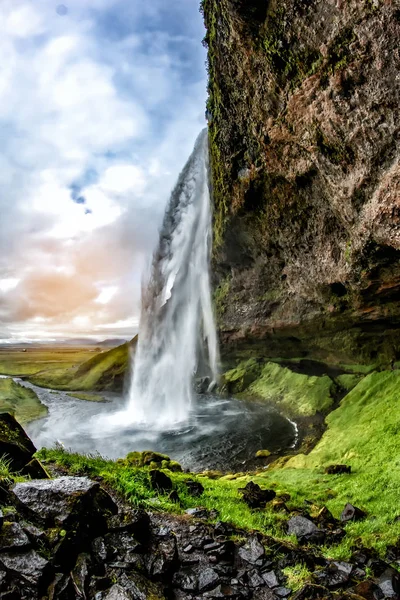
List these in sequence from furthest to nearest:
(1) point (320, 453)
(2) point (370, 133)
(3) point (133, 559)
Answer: (1) point (320, 453) < (2) point (370, 133) < (3) point (133, 559)

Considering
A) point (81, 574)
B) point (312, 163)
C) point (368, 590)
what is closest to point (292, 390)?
point (312, 163)

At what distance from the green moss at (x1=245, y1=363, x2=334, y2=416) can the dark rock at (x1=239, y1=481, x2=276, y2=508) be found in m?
17.1

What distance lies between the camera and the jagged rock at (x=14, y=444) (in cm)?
765

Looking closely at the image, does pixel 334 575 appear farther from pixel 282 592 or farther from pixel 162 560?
pixel 162 560

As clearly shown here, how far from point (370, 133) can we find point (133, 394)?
3376cm

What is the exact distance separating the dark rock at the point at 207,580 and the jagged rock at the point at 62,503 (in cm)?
170

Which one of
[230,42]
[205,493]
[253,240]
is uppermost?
[230,42]

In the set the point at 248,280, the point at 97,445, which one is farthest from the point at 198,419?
the point at 248,280

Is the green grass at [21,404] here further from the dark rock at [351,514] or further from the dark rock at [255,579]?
the dark rock at [255,579]

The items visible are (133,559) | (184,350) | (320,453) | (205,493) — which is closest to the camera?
(133,559)

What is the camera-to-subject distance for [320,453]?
53.8 feet

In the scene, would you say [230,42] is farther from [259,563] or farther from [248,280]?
[259,563]

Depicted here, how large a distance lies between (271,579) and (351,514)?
4158mm

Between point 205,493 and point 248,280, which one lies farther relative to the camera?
point 248,280
